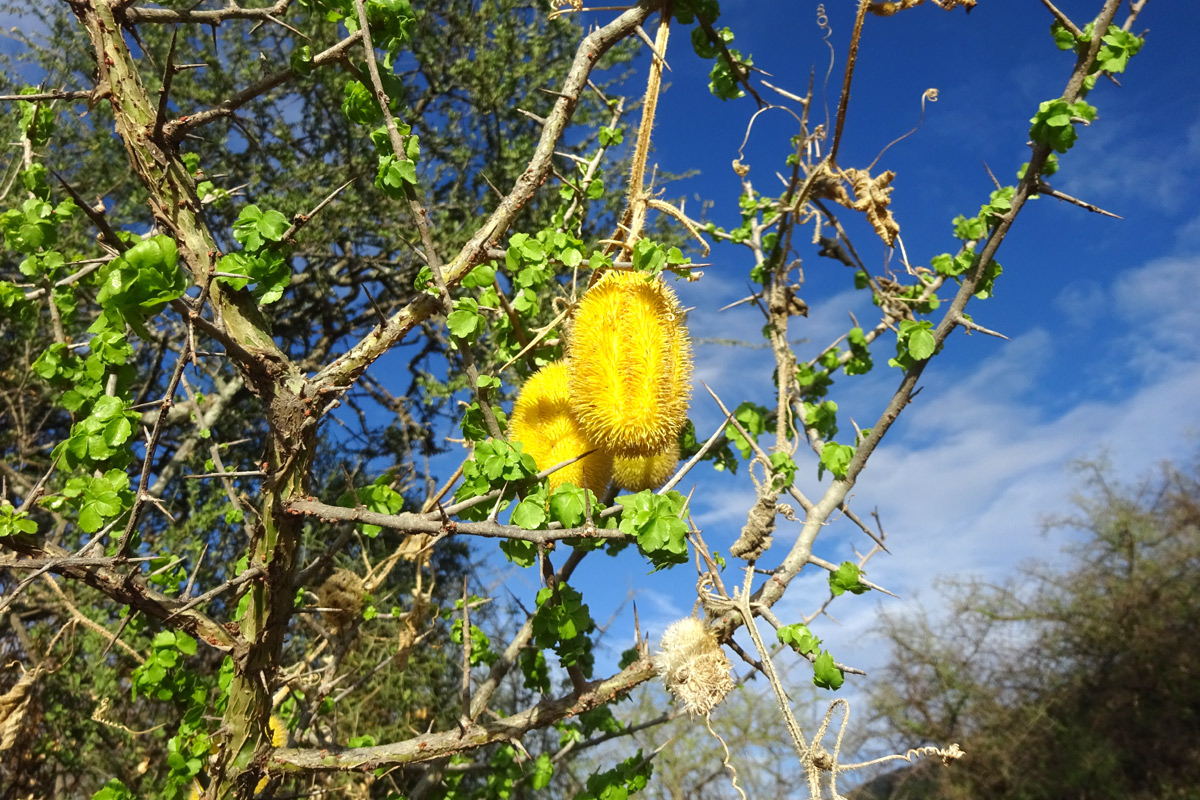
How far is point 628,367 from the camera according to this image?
122cm

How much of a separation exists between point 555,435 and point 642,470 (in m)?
0.16

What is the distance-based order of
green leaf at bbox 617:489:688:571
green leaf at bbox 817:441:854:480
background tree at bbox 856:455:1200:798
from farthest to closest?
1. background tree at bbox 856:455:1200:798
2. green leaf at bbox 817:441:854:480
3. green leaf at bbox 617:489:688:571

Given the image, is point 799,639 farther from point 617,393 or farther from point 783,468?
point 617,393

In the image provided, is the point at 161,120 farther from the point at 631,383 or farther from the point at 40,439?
the point at 40,439

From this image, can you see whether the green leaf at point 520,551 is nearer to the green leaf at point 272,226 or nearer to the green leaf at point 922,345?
the green leaf at point 272,226

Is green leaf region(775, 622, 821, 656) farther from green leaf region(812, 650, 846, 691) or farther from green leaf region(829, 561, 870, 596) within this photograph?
green leaf region(829, 561, 870, 596)

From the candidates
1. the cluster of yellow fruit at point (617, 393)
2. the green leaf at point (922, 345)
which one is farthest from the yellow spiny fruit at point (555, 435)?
the green leaf at point (922, 345)

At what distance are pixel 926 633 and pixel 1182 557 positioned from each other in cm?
239

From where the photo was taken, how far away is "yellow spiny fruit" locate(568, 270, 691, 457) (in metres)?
1.21

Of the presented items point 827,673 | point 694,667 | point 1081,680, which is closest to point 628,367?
point 694,667

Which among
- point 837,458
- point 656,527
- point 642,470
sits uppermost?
point 837,458

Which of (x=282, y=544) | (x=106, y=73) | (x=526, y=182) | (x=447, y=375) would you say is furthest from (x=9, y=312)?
(x=447, y=375)

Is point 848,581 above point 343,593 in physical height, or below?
below

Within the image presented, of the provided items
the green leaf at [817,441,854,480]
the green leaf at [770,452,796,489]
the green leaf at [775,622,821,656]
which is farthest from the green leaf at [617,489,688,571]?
the green leaf at [817,441,854,480]
